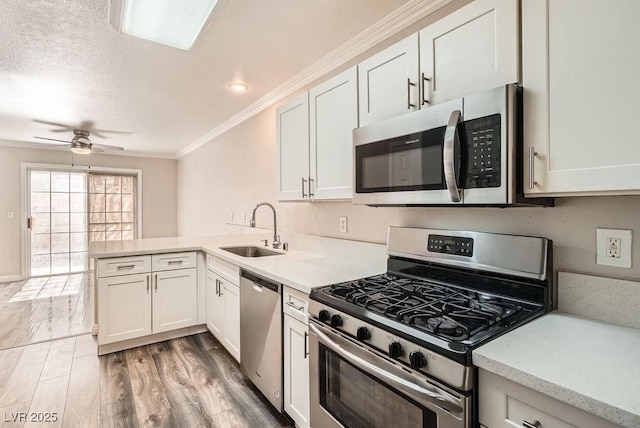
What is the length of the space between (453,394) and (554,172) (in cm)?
75

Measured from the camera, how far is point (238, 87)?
2.98 meters

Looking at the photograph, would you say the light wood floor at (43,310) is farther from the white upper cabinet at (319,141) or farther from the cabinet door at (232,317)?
the white upper cabinet at (319,141)

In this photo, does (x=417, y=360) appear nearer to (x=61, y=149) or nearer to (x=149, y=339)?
(x=149, y=339)

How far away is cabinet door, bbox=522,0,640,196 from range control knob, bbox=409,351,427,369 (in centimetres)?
65

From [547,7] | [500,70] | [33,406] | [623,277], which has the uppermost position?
[547,7]

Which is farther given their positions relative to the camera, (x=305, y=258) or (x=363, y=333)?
(x=305, y=258)

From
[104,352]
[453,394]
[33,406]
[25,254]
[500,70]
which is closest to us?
[453,394]

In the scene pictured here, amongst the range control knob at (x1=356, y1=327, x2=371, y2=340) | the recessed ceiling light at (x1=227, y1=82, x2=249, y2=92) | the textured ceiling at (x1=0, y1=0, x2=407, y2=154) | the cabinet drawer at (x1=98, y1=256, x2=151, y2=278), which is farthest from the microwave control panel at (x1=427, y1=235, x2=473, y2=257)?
the cabinet drawer at (x1=98, y1=256, x2=151, y2=278)

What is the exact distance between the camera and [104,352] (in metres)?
2.72

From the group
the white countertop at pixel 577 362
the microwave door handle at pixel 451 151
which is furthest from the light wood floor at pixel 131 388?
the microwave door handle at pixel 451 151

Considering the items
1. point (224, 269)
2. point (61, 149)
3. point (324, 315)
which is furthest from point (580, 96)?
point (61, 149)

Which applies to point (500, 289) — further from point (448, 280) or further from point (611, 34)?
point (611, 34)

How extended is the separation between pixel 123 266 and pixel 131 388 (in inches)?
38.3

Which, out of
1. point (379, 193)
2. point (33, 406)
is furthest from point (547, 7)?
point (33, 406)
